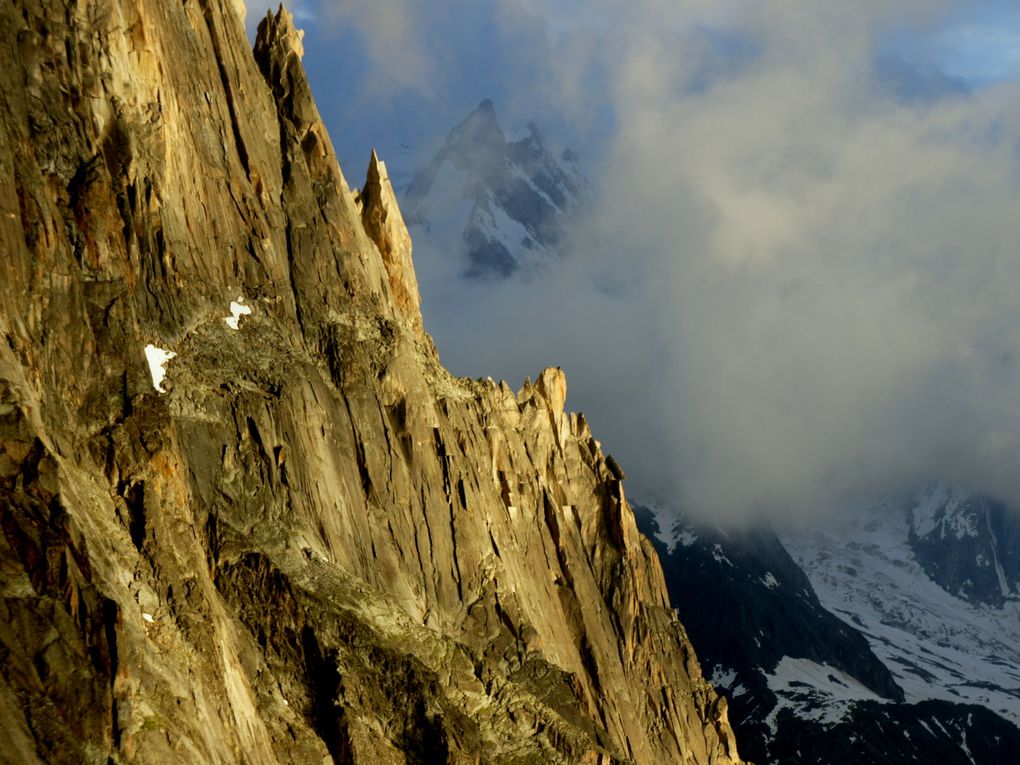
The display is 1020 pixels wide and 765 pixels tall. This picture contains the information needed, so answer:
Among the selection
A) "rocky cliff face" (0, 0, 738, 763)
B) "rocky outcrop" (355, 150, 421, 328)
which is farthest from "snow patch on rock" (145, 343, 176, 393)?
"rocky outcrop" (355, 150, 421, 328)

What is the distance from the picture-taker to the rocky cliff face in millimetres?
58375

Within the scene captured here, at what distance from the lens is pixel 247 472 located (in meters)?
84.2

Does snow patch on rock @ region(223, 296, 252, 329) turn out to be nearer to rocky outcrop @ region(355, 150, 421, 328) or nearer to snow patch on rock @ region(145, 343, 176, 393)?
snow patch on rock @ region(145, 343, 176, 393)

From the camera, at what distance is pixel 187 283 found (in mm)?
88875

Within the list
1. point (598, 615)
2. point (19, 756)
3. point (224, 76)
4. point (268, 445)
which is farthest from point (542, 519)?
point (19, 756)

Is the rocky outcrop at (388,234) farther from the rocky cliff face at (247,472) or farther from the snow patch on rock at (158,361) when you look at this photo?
the snow patch on rock at (158,361)

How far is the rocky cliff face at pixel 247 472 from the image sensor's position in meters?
58.4

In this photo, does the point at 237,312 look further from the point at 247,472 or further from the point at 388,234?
the point at 388,234

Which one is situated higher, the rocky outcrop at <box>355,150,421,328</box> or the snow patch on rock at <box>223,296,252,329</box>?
the rocky outcrop at <box>355,150,421,328</box>

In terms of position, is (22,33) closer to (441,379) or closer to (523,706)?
(441,379)

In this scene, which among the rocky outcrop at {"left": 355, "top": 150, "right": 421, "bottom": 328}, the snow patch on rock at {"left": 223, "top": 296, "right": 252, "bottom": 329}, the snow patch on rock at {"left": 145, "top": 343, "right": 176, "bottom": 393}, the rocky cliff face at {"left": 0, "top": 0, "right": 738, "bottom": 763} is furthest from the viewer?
the rocky outcrop at {"left": 355, "top": 150, "right": 421, "bottom": 328}

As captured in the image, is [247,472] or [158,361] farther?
[158,361]

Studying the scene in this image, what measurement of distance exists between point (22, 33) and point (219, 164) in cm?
1554

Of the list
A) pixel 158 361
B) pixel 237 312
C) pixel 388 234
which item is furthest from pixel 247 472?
pixel 388 234
